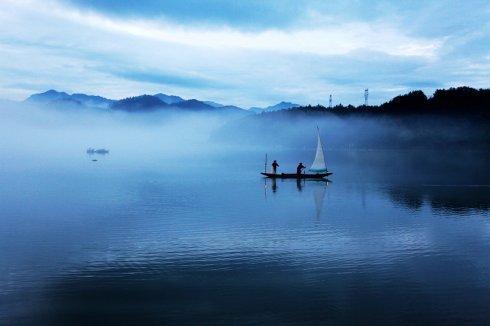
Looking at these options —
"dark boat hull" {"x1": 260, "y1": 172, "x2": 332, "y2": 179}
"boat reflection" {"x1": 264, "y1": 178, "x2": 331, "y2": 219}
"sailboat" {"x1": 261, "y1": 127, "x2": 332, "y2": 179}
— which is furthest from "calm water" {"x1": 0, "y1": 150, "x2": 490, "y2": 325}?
"sailboat" {"x1": 261, "y1": 127, "x2": 332, "y2": 179}

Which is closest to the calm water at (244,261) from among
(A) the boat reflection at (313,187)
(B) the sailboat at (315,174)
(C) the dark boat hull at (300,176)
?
(A) the boat reflection at (313,187)

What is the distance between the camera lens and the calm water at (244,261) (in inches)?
1104

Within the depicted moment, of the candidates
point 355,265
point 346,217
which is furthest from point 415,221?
point 355,265

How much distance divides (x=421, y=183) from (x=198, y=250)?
75122 mm

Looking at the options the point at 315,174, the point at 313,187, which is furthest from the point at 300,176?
the point at 313,187

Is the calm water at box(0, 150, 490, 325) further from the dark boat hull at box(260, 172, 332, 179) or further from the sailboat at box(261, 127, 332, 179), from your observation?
the sailboat at box(261, 127, 332, 179)

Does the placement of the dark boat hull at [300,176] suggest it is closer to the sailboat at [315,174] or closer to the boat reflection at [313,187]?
the sailboat at [315,174]

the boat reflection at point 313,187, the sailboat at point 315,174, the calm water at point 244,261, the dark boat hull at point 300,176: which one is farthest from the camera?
the sailboat at point 315,174

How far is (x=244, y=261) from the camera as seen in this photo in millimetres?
38281

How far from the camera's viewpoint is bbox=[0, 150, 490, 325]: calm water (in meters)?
28.0

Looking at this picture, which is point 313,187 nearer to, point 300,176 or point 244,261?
point 300,176

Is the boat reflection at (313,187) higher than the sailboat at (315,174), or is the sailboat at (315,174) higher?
the sailboat at (315,174)

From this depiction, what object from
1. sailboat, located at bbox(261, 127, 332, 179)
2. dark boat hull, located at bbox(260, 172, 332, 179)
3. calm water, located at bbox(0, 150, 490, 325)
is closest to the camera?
calm water, located at bbox(0, 150, 490, 325)

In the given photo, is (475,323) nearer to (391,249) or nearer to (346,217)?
(391,249)
